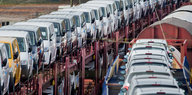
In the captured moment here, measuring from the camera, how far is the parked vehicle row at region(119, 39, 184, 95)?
1379cm

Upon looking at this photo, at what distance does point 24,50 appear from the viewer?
20.1 meters

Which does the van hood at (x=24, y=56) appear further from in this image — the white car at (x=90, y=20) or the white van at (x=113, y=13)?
the white van at (x=113, y=13)

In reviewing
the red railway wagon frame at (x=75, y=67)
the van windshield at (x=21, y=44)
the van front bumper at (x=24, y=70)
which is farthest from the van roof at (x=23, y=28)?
the van front bumper at (x=24, y=70)

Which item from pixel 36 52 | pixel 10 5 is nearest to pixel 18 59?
pixel 36 52

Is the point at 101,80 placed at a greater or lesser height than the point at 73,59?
lesser

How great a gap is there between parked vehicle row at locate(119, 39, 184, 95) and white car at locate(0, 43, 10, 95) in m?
3.78

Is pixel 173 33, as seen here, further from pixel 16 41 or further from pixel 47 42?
pixel 16 41

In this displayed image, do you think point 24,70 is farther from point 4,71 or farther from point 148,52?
point 148,52

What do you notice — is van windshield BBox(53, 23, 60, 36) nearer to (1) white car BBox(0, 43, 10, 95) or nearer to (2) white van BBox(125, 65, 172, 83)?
(1) white car BBox(0, 43, 10, 95)

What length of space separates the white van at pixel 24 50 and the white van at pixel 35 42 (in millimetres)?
408

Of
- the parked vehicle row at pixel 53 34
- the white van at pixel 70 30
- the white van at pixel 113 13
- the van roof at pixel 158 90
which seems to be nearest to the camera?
the van roof at pixel 158 90

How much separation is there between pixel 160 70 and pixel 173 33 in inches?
441

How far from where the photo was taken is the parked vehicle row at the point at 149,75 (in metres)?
13.8

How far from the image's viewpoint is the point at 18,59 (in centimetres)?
1897
